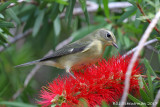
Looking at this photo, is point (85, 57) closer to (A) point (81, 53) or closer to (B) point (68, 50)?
(A) point (81, 53)

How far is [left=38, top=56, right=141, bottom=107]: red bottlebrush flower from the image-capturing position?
2.18 metres

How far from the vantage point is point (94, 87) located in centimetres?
227

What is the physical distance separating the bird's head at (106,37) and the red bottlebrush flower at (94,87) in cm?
89

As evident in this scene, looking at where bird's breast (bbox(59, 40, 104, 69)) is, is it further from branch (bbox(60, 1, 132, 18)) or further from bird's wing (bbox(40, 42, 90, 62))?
branch (bbox(60, 1, 132, 18))

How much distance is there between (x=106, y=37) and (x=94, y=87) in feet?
4.17

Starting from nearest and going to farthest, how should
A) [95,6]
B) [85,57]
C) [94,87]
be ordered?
[94,87], [85,57], [95,6]

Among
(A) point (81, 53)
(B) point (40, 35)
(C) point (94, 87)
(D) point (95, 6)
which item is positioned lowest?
(B) point (40, 35)

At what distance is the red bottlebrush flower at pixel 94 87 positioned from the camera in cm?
218

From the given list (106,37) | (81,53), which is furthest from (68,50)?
(106,37)

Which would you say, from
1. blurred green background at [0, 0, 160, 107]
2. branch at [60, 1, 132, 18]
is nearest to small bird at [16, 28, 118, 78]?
blurred green background at [0, 0, 160, 107]

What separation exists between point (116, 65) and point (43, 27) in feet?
6.42

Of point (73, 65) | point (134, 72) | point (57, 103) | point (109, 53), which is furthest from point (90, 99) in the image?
point (109, 53)

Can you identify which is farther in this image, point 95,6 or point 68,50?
point 95,6

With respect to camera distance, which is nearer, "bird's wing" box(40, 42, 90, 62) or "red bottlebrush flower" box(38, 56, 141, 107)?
"red bottlebrush flower" box(38, 56, 141, 107)
